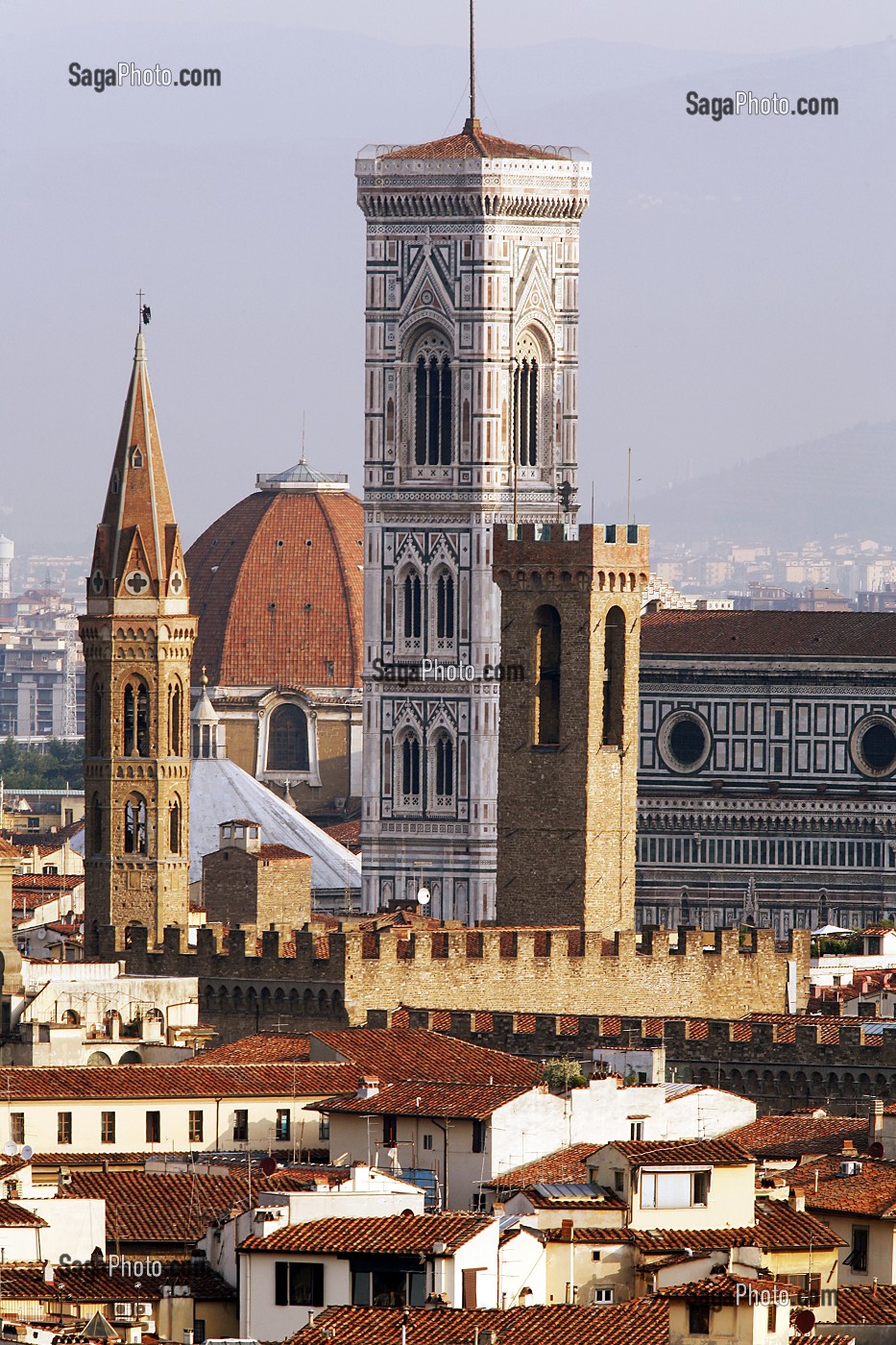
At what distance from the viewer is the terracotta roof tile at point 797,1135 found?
208 feet

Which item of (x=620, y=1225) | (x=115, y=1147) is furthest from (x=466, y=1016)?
(x=620, y=1225)

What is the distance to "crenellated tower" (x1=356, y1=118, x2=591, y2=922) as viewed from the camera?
136 metres

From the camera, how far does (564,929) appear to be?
8688cm

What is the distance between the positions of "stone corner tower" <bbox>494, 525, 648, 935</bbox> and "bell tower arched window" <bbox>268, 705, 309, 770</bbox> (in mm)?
73524

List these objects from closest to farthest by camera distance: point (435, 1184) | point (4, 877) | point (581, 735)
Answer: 1. point (435, 1184)
2. point (4, 877)
3. point (581, 735)

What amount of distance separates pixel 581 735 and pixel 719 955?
565 centimetres

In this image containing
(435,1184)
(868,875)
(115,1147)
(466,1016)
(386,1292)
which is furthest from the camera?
(868,875)

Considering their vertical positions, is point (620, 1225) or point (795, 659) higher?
point (795, 659)

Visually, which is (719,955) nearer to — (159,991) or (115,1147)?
(159,991)

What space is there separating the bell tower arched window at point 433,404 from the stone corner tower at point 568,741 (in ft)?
141

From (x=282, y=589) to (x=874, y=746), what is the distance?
37002 millimetres

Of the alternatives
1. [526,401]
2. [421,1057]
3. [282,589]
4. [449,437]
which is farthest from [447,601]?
[421,1057]

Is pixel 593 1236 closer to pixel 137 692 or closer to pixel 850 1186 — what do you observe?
pixel 850 1186

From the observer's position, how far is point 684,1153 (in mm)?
53750
